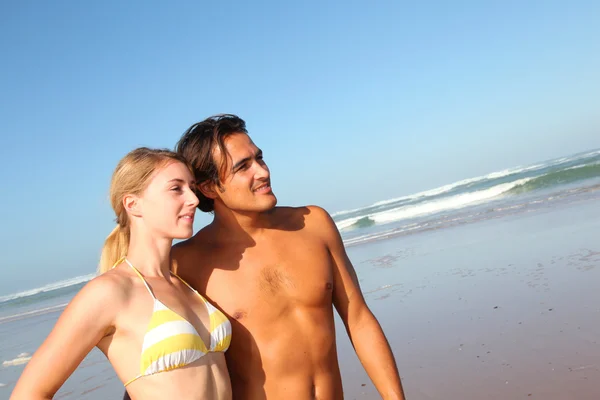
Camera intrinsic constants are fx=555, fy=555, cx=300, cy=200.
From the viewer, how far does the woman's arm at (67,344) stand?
2.01m

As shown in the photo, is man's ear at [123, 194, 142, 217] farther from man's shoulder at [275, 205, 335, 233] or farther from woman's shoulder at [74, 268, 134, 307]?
man's shoulder at [275, 205, 335, 233]

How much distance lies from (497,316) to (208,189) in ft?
13.5

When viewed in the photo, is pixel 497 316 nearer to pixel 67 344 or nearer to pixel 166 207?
pixel 166 207

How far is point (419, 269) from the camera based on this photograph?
957 centimetres

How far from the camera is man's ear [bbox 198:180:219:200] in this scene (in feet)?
9.87

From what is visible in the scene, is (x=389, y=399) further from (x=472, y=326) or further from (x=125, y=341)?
(x=472, y=326)

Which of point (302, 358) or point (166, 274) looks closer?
point (166, 274)

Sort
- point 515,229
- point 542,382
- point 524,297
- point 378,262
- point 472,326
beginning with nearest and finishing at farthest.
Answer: point 542,382 → point 472,326 → point 524,297 → point 515,229 → point 378,262

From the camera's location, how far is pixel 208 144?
296 centimetres

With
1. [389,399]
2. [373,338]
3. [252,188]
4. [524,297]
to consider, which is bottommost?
[524,297]

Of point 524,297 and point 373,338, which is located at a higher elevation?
point 373,338

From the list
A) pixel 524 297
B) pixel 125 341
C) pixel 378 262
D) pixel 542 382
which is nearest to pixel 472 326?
pixel 524 297

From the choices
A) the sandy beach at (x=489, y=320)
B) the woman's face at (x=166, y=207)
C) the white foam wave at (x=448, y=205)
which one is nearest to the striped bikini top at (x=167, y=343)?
the woman's face at (x=166, y=207)

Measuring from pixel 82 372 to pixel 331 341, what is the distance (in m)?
6.04
